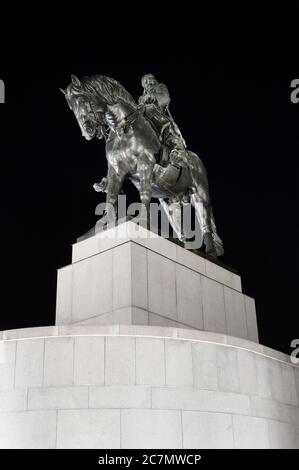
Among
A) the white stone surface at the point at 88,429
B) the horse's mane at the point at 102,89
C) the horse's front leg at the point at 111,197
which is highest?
the horse's mane at the point at 102,89

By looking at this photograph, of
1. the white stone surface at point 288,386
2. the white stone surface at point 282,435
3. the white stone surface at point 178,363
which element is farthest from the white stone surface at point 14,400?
the white stone surface at point 288,386

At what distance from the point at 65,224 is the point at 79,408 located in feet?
69.6

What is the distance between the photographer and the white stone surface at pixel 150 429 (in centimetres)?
771

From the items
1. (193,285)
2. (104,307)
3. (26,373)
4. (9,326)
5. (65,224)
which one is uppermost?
(65,224)

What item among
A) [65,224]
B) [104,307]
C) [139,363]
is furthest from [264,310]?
[139,363]

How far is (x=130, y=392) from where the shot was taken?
801 centimetres

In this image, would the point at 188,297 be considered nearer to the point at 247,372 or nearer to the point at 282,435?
the point at 247,372

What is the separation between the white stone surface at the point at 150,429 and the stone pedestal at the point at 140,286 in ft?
8.72

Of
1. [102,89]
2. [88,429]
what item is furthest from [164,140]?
[88,429]

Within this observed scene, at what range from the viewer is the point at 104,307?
11.0 metres

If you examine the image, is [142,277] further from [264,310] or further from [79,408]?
[264,310]

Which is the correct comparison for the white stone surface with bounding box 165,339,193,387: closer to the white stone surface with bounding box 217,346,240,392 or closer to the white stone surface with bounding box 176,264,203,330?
the white stone surface with bounding box 217,346,240,392

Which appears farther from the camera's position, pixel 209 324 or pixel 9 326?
pixel 9 326

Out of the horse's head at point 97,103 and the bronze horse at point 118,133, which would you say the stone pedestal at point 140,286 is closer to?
the bronze horse at point 118,133
